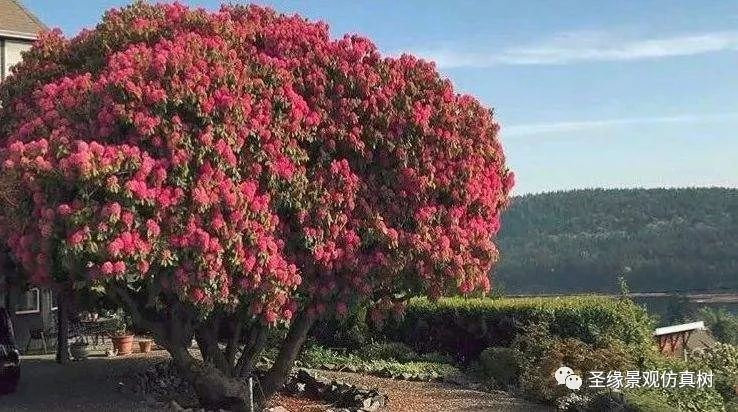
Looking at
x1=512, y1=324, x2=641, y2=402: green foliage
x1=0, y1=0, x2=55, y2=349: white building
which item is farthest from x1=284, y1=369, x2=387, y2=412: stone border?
x1=0, y1=0, x2=55, y2=349: white building

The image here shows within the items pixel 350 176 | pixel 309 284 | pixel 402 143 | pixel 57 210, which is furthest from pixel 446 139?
pixel 57 210

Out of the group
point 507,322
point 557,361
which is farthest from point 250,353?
point 507,322

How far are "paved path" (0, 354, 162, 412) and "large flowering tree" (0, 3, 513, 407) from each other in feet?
6.31

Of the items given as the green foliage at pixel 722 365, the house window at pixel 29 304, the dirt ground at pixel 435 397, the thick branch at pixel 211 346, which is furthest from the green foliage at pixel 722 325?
the thick branch at pixel 211 346

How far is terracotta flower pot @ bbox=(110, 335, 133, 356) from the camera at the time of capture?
2062cm

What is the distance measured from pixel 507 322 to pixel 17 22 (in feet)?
52.7

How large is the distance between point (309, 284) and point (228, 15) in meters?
4.32

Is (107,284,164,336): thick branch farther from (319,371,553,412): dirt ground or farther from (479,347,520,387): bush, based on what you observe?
(479,347,520,387): bush

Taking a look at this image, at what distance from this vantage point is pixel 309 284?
11.3 meters

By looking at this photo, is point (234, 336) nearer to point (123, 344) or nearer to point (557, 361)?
point (557, 361)

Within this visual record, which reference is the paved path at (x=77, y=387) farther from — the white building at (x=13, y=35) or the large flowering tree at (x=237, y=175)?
the white building at (x=13, y=35)

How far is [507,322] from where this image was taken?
18219mm

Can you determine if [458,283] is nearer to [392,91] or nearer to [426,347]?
[392,91]

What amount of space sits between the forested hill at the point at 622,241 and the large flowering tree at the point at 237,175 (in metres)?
65.9
